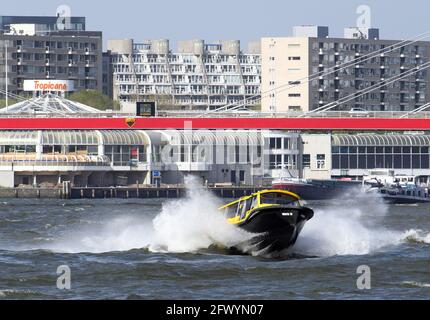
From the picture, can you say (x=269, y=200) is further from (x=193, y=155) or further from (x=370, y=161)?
(x=370, y=161)

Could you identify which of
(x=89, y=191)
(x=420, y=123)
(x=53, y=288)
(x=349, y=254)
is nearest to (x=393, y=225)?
(x=349, y=254)

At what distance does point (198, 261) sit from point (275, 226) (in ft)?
8.94

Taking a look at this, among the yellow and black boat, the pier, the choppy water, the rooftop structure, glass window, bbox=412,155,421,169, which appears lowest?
the choppy water

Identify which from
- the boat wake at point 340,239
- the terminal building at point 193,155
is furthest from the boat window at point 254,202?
the terminal building at point 193,155

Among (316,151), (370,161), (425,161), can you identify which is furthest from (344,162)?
(425,161)

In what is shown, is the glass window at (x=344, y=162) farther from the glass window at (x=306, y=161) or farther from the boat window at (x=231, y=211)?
the boat window at (x=231, y=211)

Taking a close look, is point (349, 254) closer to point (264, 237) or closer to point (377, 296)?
point (264, 237)

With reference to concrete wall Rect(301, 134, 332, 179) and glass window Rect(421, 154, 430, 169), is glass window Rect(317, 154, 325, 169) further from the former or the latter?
glass window Rect(421, 154, 430, 169)

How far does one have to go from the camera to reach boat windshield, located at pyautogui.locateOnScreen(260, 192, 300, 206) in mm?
50688

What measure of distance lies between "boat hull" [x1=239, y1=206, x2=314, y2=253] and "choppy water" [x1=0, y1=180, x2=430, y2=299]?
0.57 metres

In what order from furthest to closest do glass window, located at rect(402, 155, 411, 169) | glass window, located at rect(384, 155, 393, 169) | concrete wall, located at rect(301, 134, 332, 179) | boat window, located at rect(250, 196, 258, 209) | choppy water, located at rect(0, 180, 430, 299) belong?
glass window, located at rect(402, 155, 411, 169) < glass window, located at rect(384, 155, 393, 169) < concrete wall, located at rect(301, 134, 332, 179) < boat window, located at rect(250, 196, 258, 209) < choppy water, located at rect(0, 180, 430, 299)

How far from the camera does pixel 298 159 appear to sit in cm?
15300

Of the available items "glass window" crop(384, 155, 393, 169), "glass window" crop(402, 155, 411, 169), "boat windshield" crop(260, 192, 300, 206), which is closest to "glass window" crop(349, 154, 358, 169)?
"glass window" crop(384, 155, 393, 169)

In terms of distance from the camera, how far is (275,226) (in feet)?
165
